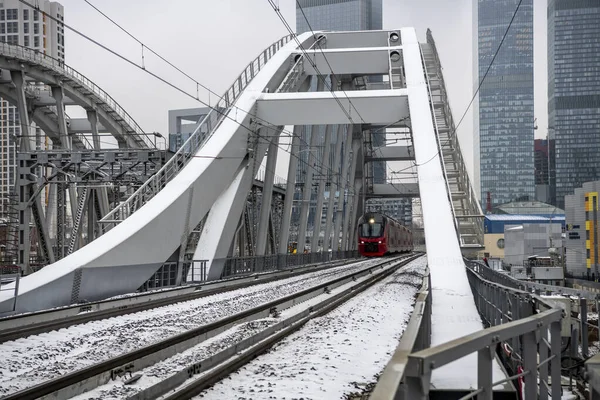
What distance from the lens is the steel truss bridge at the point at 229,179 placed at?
15.5 m

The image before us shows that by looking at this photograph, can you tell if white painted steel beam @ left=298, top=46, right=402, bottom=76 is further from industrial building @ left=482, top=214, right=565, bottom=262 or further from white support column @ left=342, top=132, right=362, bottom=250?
industrial building @ left=482, top=214, right=565, bottom=262

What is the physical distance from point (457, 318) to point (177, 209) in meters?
10.5

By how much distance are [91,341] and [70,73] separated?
106 ft

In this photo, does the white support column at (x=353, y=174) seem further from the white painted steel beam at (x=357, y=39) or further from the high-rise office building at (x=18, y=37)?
the high-rise office building at (x=18, y=37)

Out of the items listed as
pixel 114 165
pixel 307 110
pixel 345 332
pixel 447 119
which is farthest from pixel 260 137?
pixel 447 119

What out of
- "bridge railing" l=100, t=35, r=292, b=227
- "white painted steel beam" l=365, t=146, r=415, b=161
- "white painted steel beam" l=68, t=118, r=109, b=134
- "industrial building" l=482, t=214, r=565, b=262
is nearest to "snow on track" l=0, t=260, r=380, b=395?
"bridge railing" l=100, t=35, r=292, b=227

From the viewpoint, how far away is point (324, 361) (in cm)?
895

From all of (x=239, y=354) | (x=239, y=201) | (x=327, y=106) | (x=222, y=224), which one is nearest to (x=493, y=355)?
(x=239, y=354)

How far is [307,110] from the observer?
27.9 meters

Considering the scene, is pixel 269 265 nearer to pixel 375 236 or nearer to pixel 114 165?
pixel 114 165

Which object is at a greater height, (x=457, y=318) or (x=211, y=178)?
(x=211, y=178)

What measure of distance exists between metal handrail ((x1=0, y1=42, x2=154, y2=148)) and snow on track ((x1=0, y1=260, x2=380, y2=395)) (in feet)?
56.0

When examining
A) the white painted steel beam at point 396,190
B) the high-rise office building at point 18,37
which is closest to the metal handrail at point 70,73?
the white painted steel beam at point 396,190

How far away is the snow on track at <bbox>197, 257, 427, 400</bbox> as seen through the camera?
24.1 ft
